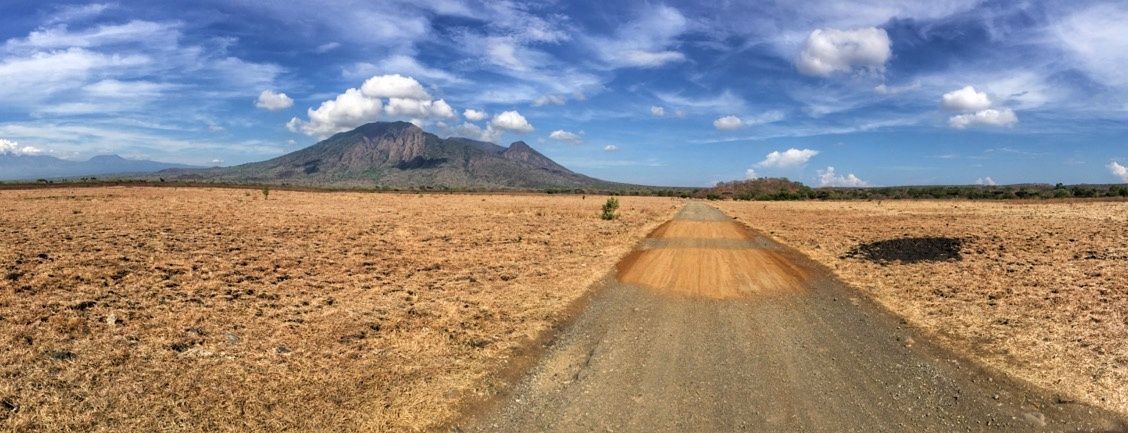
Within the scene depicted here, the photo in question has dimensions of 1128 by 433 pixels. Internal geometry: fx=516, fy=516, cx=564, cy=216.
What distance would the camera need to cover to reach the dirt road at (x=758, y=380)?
5.70 m

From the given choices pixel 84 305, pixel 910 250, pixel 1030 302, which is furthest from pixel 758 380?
pixel 910 250

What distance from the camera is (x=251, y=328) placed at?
855 cm

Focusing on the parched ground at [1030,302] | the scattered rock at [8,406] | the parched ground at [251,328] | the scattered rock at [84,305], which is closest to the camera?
the scattered rock at [8,406]

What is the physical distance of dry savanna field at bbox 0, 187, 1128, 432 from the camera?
231 inches

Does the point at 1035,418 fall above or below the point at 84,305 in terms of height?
below

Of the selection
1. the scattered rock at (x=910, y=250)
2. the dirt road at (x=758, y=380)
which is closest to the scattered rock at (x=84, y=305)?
the dirt road at (x=758, y=380)

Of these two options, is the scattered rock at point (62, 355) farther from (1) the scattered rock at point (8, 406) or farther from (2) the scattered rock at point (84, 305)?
(2) the scattered rock at point (84, 305)

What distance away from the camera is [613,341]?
8406 mm

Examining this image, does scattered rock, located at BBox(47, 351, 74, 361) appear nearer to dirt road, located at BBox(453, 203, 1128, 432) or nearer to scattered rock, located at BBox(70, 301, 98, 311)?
scattered rock, located at BBox(70, 301, 98, 311)

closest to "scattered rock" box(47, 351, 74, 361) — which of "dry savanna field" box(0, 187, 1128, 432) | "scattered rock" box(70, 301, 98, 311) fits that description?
"dry savanna field" box(0, 187, 1128, 432)

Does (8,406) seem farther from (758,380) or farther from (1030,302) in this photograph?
(1030,302)

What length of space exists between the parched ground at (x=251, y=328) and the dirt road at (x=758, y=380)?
1091 millimetres

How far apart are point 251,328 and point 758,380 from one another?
794cm

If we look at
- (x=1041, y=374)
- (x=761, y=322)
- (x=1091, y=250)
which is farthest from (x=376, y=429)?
(x=1091, y=250)
